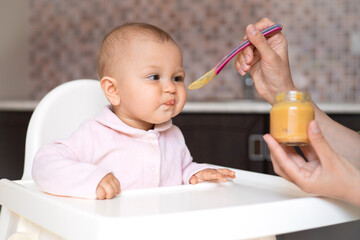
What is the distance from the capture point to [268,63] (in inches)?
42.4

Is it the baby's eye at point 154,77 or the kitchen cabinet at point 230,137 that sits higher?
the baby's eye at point 154,77

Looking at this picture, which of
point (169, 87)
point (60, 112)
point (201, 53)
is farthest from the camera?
point (201, 53)

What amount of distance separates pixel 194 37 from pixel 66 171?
2.46m

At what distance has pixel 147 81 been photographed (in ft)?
3.66

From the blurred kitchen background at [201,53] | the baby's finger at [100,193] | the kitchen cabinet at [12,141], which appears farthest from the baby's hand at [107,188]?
the kitchen cabinet at [12,141]

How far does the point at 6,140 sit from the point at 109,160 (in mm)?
1932

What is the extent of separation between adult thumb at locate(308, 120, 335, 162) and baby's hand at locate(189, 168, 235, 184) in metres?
0.30

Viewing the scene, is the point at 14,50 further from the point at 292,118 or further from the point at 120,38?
the point at 292,118

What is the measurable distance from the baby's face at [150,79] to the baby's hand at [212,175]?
147mm

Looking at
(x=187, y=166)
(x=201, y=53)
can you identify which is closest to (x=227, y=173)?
(x=187, y=166)

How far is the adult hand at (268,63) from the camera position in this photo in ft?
3.49

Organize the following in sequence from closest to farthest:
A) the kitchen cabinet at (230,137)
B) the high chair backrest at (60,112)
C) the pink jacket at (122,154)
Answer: the pink jacket at (122,154), the high chair backrest at (60,112), the kitchen cabinet at (230,137)

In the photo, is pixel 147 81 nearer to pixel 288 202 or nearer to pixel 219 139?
pixel 288 202

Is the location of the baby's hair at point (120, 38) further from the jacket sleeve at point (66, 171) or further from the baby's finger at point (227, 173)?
the baby's finger at point (227, 173)
